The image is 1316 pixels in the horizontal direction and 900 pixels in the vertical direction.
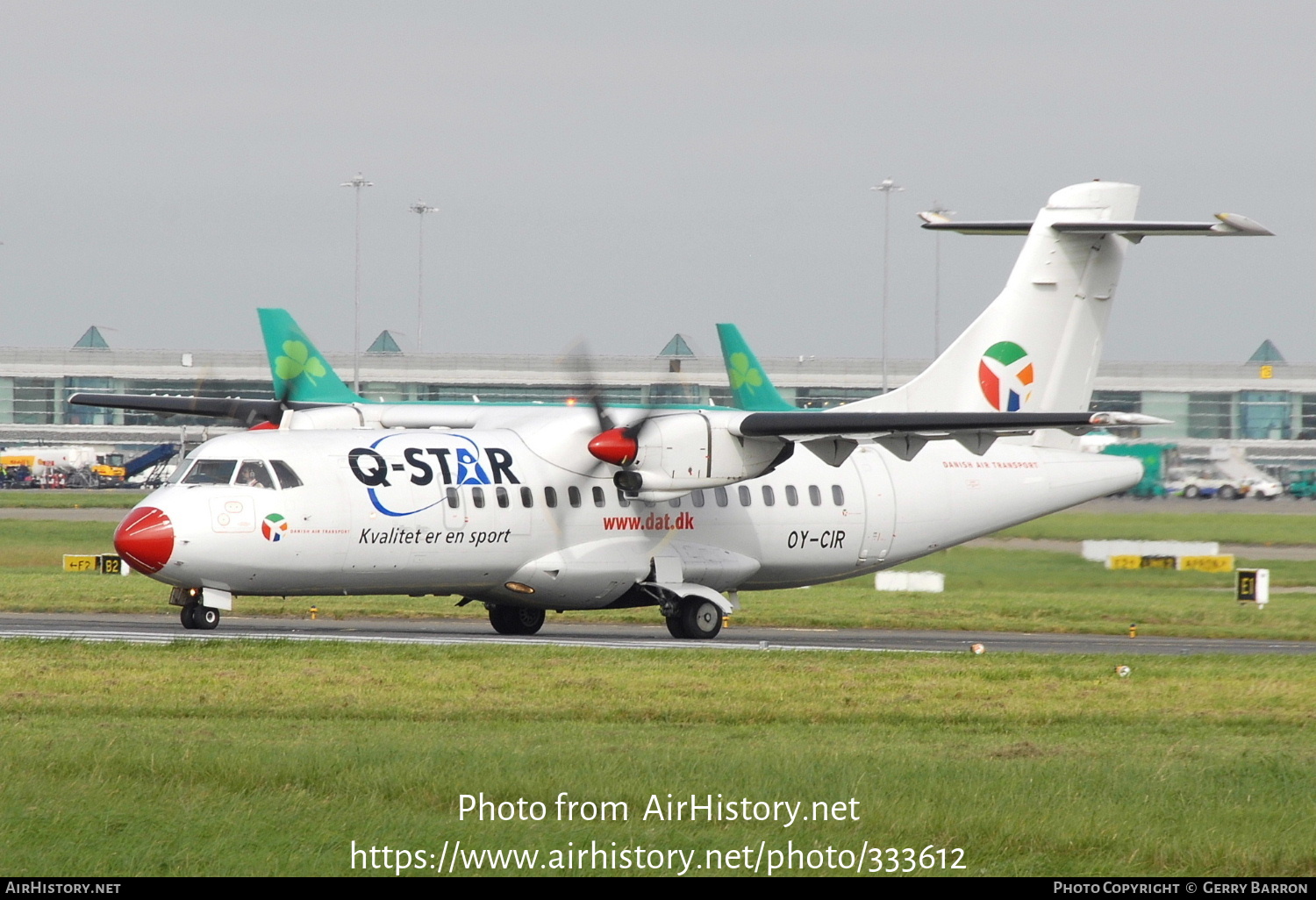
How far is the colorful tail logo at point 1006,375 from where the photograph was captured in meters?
27.3

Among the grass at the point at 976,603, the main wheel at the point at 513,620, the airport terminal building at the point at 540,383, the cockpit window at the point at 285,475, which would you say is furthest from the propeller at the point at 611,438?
the airport terminal building at the point at 540,383

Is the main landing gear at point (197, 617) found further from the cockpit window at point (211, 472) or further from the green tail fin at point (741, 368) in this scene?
the green tail fin at point (741, 368)

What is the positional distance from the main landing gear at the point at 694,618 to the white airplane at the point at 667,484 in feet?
0.10

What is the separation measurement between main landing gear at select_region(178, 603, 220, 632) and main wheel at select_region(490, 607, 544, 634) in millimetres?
4410

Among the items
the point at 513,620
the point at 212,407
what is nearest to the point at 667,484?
the point at 513,620

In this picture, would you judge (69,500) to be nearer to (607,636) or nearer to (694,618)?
(607,636)

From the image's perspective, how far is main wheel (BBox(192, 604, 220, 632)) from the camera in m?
21.8

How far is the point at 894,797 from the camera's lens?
34.4 feet

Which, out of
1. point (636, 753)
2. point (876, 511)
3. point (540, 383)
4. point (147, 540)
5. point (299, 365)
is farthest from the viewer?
point (540, 383)

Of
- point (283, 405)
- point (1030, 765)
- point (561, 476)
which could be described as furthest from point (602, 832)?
point (283, 405)

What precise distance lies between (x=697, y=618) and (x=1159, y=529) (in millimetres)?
18270

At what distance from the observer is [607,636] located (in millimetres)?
24141
